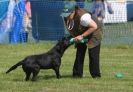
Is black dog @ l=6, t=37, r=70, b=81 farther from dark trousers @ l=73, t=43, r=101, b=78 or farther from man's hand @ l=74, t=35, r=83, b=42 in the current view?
dark trousers @ l=73, t=43, r=101, b=78

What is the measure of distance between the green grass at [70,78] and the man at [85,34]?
0.83 ft

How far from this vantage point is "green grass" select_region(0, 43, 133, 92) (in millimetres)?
10047

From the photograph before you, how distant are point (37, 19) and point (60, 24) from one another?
92cm

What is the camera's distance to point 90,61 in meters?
11.3

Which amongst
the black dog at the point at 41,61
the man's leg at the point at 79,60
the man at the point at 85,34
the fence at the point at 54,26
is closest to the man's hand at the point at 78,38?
the man at the point at 85,34

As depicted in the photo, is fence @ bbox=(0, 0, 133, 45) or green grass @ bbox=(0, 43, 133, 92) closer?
green grass @ bbox=(0, 43, 133, 92)

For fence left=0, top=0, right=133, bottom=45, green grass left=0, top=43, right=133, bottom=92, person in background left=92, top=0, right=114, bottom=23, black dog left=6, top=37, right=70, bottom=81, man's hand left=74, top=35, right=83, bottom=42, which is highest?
man's hand left=74, top=35, right=83, bottom=42

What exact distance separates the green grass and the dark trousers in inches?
6.2

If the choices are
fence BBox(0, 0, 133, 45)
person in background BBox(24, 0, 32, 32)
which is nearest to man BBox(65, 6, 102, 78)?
fence BBox(0, 0, 133, 45)

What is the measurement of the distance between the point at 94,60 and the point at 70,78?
0.63m

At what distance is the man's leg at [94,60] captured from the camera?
11148mm

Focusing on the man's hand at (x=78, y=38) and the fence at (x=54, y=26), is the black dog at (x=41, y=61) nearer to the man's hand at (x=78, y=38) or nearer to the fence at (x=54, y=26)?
the man's hand at (x=78, y=38)

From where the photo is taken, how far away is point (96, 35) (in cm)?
1109

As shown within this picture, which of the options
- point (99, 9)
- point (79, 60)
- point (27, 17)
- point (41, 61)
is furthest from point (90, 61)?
point (27, 17)
